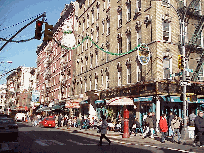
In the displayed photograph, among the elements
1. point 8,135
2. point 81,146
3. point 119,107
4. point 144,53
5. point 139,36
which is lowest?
point 81,146

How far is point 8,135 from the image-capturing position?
1159 centimetres

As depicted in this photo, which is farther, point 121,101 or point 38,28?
point 121,101

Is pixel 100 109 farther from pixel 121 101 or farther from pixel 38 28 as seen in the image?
pixel 38 28

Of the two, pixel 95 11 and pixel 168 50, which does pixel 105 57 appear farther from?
pixel 168 50

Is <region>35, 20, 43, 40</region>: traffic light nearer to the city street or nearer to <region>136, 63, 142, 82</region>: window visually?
the city street

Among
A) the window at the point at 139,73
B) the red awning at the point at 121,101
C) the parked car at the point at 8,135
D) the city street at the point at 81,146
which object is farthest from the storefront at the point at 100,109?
the parked car at the point at 8,135

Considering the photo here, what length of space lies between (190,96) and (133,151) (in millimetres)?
7048

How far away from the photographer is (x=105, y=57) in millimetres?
35844

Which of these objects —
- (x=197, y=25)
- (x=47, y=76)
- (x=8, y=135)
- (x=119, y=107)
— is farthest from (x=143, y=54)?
(x=47, y=76)

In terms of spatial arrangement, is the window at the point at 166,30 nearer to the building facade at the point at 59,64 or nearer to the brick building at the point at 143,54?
the brick building at the point at 143,54

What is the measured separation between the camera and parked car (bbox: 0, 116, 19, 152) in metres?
11.3

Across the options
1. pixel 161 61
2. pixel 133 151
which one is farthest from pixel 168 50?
pixel 133 151

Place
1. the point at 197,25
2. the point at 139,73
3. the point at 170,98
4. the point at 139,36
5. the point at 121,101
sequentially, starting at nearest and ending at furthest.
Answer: the point at 170,98, the point at 121,101, the point at 197,25, the point at 139,73, the point at 139,36

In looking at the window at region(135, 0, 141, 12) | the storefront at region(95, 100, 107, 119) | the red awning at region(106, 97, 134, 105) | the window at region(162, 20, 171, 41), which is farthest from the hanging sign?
the storefront at region(95, 100, 107, 119)
